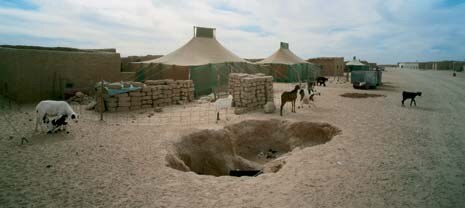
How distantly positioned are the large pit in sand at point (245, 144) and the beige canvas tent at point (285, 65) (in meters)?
16.9

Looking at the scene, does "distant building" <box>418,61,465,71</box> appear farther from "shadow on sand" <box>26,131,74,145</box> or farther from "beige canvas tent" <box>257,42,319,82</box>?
"shadow on sand" <box>26,131,74,145</box>

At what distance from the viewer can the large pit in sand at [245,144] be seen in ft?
26.5

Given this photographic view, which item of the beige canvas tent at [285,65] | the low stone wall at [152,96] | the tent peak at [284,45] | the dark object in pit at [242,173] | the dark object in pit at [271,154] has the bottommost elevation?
the dark object in pit at [242,173]

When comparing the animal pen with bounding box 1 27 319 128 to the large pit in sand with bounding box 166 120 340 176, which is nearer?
the large pit in sand with bounding box 166 120 340 176

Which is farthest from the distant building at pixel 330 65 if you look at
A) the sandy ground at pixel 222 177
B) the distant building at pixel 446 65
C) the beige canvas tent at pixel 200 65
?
the sandy ground at pixel 222 177

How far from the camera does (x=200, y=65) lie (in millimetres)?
17016

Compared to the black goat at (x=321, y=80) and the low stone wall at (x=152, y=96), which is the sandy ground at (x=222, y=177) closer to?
the low stone wall at (x=152, y=96)

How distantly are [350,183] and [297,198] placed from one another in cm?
115

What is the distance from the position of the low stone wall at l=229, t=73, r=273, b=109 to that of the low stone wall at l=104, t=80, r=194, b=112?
270 cm

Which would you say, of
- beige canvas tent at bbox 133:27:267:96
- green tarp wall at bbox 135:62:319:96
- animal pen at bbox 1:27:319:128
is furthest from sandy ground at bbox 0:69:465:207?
beige canvas tent at bbox 133:27:267:96

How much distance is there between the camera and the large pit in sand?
26.5 feet

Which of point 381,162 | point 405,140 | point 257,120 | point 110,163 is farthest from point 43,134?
point 405,140

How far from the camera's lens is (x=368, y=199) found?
4.53 metres

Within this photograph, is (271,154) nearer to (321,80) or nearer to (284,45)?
(321,80)
